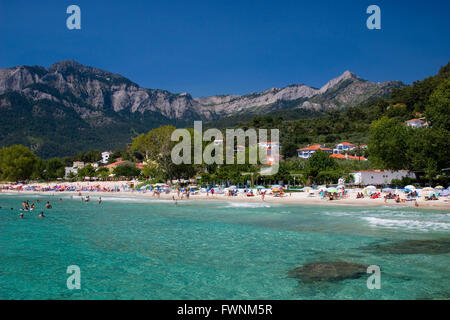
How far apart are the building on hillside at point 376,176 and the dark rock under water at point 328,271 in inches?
1656

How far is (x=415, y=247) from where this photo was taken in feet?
56.1

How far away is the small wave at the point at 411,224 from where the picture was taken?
22000 millimetres

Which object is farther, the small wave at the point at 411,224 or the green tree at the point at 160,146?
the green tree at the point at 160,146

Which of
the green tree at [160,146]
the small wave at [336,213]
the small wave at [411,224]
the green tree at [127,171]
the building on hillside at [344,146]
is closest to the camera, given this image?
the small wave at [411,224]

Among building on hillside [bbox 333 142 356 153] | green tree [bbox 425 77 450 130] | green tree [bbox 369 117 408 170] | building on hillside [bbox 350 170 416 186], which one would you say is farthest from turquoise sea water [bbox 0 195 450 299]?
building on hillside [bbox 333 142 356 153]

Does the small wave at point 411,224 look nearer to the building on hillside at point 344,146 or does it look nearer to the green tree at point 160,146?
the green tree at point 160,146

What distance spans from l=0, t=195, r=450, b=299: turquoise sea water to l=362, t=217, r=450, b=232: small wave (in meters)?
0.07

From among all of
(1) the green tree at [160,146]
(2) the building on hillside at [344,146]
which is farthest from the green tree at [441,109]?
(2) the building on hillside at [344,146]

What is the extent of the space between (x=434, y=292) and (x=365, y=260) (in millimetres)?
3809

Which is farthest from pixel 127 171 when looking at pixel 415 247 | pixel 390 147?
pixel 415 247

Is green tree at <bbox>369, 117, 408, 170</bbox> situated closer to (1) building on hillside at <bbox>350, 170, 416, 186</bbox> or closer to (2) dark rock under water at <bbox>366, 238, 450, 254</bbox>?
(1) building on hillside at <bbox>350, 170, 416, 186</bbox>
